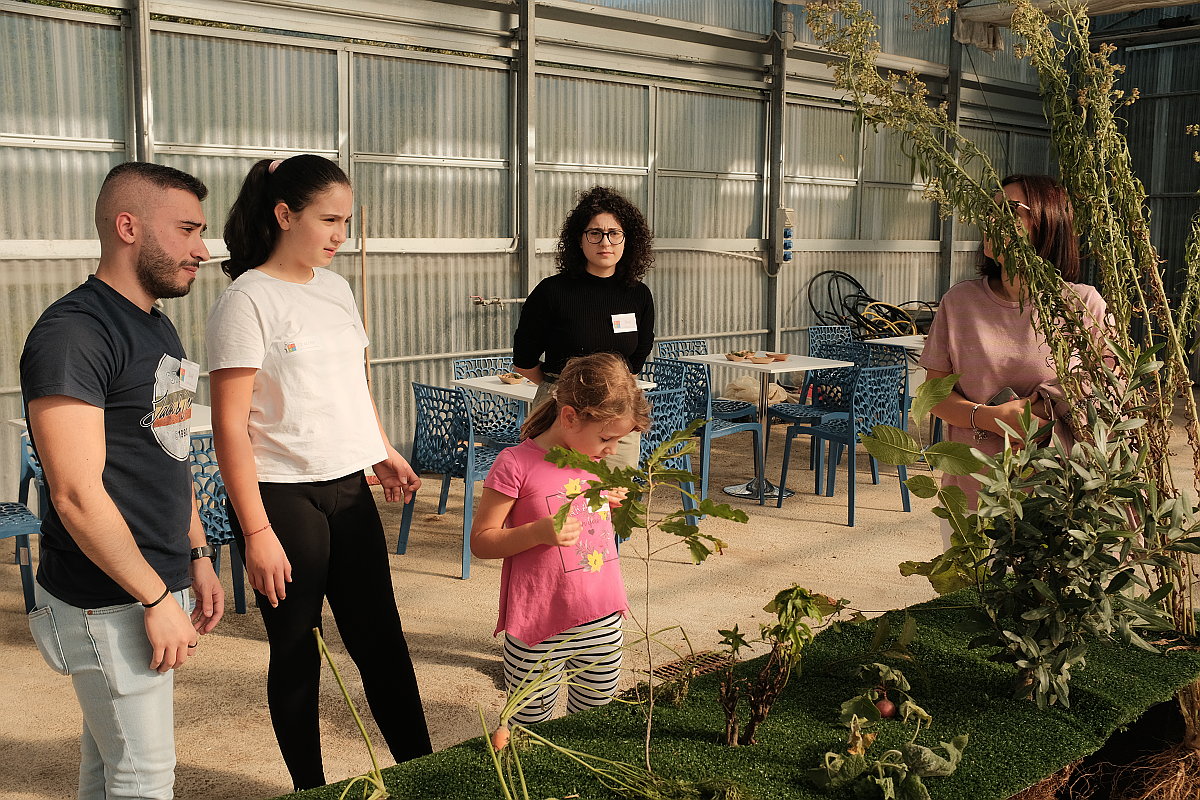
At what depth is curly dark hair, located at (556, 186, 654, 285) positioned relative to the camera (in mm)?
3750

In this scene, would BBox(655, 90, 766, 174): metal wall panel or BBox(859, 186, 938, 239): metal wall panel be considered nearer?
BBox(655, 90, 766, 174): metal wall panel

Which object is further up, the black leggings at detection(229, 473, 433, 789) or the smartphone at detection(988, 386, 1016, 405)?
the smartphone at detection(988, 386, 1016, 405)

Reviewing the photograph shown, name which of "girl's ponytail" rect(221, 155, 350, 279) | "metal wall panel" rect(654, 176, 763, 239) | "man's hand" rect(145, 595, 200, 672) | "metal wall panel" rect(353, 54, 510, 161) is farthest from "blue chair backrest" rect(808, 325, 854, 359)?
"man's hand" rect(145, 595, 200, 672)

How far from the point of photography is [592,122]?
8.16 meters

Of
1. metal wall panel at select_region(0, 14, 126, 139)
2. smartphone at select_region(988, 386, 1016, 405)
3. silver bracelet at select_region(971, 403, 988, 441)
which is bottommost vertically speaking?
silver bracelet at select_region(971, 403, 988, 441)

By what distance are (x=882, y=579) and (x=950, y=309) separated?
8.34 feet

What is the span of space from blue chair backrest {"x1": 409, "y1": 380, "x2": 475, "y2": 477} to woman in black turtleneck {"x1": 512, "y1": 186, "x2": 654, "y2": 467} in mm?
1177

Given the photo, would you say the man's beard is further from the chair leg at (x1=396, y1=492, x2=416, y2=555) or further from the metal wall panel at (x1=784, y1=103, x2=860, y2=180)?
the metal wall panel at (x1=784, y1=103, x2=860, y2=180)

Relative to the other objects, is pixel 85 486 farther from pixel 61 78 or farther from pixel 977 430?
pixel 61 78

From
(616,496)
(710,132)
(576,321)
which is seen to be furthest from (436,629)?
(710,132)

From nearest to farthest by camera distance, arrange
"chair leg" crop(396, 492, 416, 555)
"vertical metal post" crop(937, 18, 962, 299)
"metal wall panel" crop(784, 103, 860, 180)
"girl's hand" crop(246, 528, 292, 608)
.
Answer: "girl's hand" crop(246, 528, 292, 608) < "chair leg" crop(396, 492, 416, 555) < "metal wall panel" crop(784, 103, 860, 180) < "vertical metal post" crop(937, 18, 962, 299)

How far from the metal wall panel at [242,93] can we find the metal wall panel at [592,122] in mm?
1630

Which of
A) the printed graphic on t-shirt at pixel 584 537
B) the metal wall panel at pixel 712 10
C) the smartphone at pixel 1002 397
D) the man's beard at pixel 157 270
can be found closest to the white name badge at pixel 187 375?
the man's beard at pixel 157 270

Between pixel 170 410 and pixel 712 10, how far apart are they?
7.87 m
